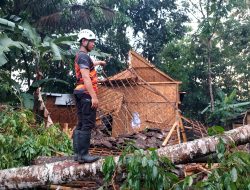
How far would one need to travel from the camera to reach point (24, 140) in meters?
5.41

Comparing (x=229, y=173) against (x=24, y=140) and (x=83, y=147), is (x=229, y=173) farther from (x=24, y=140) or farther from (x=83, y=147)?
(x=24, y=140)

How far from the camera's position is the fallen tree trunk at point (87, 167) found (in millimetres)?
3639

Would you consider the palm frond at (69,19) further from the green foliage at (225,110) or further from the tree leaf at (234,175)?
the tree leaf at (234,175)

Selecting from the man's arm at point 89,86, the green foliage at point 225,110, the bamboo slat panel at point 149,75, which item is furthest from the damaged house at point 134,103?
the man's arm at point 89,86

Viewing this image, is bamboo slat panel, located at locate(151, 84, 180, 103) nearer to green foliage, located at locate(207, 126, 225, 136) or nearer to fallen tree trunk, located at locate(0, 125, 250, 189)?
fallen tree trunk, located at locate(0, 125, 250, 189)

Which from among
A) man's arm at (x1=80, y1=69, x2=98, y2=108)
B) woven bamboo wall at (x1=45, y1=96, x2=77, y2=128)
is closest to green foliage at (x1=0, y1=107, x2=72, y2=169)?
man's arm at (x1=80, y1=69, x2=98, y2=108)

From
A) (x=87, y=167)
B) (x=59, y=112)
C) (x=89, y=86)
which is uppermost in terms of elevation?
(x=59, y=112)

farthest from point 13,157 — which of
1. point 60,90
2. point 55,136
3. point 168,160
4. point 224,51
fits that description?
point 224,51

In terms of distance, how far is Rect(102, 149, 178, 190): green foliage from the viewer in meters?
3.17

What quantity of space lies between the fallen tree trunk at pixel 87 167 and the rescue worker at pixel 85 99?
4.7 inches

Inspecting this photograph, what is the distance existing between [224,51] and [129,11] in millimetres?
5074

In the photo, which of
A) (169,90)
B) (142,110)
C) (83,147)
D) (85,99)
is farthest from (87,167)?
(169,90)

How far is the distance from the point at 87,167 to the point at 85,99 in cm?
70

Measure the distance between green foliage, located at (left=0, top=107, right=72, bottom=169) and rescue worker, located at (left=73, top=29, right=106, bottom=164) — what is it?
62.9 inches
